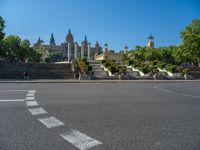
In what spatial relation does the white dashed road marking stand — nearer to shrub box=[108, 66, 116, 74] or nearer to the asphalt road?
the asphalt road

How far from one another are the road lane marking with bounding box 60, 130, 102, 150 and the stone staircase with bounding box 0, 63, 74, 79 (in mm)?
34708

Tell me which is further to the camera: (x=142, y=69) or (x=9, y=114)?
(x=142, y=69)

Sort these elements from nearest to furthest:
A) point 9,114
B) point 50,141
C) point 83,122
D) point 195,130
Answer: point 50,141, point 195,130, point 83,122, point 9,114

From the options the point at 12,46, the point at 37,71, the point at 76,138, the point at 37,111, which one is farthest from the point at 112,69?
the point at 12,46

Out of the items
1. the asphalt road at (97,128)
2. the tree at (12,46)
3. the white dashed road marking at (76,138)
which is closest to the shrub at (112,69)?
the asphalt road at (97,128)

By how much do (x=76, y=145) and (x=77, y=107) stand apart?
473 cm

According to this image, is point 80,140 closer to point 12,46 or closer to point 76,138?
point 76,138

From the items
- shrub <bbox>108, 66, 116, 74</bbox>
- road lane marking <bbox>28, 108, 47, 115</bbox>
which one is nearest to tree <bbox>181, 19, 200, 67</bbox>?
shrub <bbox>108, 66, 116, 74</bbox>

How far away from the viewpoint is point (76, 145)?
17.7 feet

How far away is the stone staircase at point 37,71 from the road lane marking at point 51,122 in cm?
3295

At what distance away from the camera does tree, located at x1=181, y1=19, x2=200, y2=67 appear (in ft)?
199

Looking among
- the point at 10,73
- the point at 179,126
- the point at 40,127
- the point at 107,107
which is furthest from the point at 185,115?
the point at 10,73

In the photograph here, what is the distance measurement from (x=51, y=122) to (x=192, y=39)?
57781mm

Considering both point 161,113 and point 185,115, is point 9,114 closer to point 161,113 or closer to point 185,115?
point 161,113
